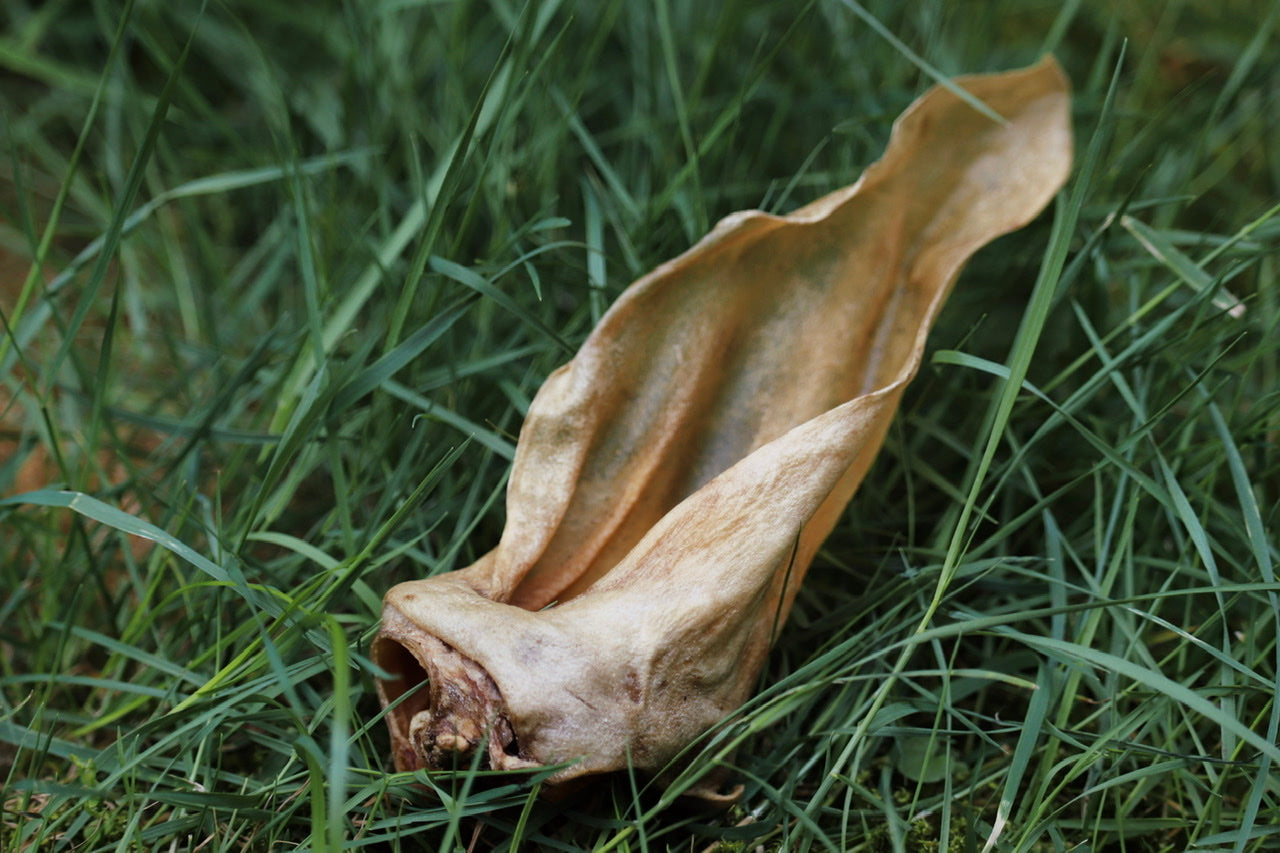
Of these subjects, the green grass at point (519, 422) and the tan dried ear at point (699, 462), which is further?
the green grass at point (519, 422)

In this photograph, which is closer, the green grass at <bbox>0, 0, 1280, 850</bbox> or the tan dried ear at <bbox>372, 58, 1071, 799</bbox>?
the tan dried ear at <bbox>372, 58, 1071, 799</bbox>

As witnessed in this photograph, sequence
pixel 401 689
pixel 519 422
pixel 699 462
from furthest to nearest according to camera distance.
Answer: pixel 519 422
pixel 699 462
pixel 401 689

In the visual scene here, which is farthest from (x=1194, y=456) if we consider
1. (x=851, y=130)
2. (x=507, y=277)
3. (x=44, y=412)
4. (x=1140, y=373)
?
(x=44, y=412)

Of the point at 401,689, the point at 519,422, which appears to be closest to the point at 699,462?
the point at 519,422

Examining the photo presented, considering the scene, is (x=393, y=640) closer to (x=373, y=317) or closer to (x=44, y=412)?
(x=44, y=412)

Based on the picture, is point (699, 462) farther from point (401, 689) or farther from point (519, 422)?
point (401, 689)
